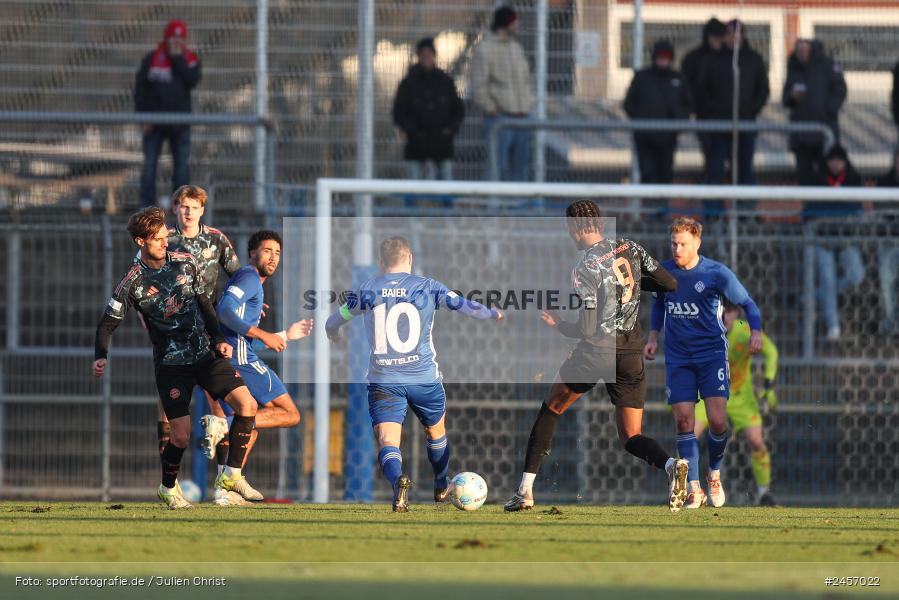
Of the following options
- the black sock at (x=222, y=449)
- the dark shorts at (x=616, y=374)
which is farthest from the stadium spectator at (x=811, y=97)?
the black sock at (x=222, y=449)

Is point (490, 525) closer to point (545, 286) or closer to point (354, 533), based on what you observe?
point (354, 533)

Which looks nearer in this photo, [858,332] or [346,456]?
[346,456]

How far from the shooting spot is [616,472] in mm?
14219

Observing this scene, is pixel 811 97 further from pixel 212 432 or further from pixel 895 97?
pixel 212 432

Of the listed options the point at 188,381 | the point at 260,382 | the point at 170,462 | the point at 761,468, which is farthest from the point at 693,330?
the point at 170,462

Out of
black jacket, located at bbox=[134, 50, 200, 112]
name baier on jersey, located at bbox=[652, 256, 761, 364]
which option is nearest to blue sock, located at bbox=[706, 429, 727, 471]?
Result: name baier on jersey, located at bbox=[652, 256, 761, 364]

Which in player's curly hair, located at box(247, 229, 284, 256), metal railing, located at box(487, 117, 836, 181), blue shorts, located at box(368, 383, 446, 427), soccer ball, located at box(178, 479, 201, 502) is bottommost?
soccer ball, located at box(178, 479, 201, 502)

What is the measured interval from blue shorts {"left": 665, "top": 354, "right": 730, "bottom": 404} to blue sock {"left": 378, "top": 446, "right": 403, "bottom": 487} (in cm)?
223

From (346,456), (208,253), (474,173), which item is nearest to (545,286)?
(474,173)

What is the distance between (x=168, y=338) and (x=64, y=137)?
576 centimetres

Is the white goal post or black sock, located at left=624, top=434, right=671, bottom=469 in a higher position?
the white goal post

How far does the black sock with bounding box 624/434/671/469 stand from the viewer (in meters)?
9.25

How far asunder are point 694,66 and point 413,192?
12.1 feet

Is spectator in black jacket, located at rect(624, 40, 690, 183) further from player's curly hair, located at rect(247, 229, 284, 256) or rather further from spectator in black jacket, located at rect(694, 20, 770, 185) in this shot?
player's curly hair, located at rect(247, 229, 284, 256)
